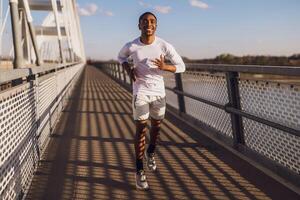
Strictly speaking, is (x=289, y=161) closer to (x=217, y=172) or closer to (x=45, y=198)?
(x=217, y=172)

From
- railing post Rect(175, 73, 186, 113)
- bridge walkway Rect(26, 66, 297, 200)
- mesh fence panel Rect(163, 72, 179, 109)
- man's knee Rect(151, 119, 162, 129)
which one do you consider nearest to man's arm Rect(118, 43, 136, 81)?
man's knee Rect(151, 119, 162, 129)

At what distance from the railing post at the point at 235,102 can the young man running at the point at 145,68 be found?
1406 mm

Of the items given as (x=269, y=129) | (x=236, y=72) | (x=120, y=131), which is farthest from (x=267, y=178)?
(x=120, y=131)

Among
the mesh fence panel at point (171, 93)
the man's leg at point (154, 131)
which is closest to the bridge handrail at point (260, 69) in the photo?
the man's leg at point (154, 131)

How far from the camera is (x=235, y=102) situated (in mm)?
5680

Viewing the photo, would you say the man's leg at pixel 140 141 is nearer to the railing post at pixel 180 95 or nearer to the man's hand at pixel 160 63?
the man's hand at pixel 160 63

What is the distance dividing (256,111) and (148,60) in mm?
1603

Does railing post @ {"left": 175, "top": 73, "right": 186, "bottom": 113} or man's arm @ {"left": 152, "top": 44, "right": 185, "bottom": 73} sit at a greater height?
man's arm @ {"left": 152, "top": 44, "right": 185, "bottom": 73}

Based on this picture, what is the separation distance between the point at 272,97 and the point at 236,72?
967mm

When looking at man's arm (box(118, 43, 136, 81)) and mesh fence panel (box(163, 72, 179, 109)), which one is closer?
man's arm (box(118, 43, 136, 81))

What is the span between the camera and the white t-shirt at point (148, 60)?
4.25m

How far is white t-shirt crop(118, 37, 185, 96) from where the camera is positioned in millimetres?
4246

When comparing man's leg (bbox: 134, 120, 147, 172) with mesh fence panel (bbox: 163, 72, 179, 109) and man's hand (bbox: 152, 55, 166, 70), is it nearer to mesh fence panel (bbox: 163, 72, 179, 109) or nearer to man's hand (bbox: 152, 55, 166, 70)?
man's hand (bbox: 152, 55, 166, 70)

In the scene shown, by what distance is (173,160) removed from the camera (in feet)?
17.6
